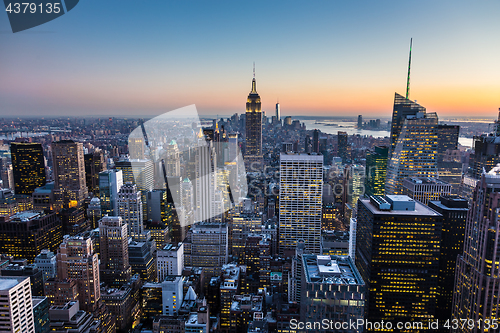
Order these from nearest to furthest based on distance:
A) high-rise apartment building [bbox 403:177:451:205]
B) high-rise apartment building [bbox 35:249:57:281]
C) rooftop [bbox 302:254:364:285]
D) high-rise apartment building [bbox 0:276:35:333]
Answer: rooftop [bbox 302:254:364:285]
high-rise apartment building [bbox 0:276:35:333]
high-rise apartment building [bbox 35:249:57:281]
high-rise apartment building [bbox 403:177:451:205]

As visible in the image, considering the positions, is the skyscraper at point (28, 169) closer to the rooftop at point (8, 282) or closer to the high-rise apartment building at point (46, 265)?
the high-rise apartment building at point (46, 265)

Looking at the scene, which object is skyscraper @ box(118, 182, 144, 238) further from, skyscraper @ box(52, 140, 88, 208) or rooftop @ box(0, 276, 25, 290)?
rooftop @ box(0, 276, 25, 290)

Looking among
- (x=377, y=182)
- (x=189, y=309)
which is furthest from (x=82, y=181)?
(x=377, y=182)

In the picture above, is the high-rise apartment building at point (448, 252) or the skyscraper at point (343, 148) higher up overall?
the skyscraper at point (343, 148)

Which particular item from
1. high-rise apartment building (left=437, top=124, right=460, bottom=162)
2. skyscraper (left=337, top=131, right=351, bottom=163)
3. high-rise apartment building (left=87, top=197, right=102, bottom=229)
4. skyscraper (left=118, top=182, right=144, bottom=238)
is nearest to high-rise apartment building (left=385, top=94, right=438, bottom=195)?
high-rise apartment building (left=437, top=124, right=460, bottom=162)

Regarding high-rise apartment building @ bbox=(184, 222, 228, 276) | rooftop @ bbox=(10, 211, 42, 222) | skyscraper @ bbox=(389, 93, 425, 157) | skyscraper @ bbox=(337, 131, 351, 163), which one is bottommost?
high-rise apartment building @ bbox=(184, 222, 228, 276)

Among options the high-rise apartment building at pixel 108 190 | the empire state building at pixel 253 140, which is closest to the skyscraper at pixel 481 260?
the high-rise apartment building at pixel 108 190

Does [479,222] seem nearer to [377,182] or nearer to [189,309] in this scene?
[189,309]

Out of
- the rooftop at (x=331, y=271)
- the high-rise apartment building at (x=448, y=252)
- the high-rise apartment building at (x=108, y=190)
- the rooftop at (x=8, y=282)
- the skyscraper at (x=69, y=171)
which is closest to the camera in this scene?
the rooftop at (x=331, y=271)
